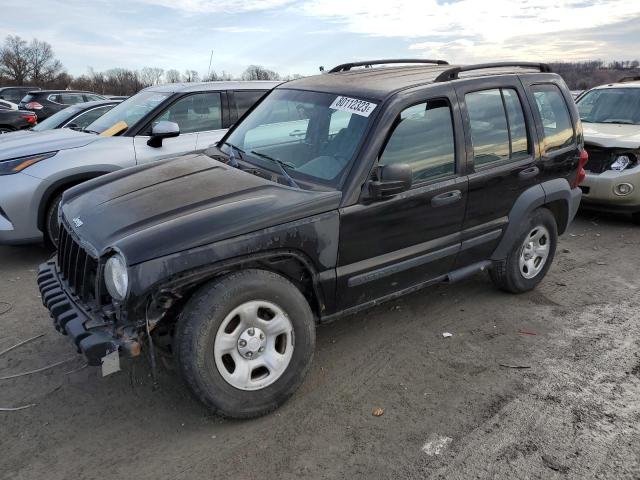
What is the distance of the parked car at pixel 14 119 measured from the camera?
14.0 meters

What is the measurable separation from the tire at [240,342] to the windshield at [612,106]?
694 centimetres

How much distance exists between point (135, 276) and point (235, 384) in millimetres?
826

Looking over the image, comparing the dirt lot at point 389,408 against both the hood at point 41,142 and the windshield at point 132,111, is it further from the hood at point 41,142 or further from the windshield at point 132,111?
the windshield at point 132,111

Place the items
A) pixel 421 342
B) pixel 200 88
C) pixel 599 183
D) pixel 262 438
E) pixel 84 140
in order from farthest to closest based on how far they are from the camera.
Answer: pixel 599 183
pixel 200 88
pixel 84 140
pixel 421 342
pixel 262 438

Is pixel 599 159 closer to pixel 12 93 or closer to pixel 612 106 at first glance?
pixel 612 106

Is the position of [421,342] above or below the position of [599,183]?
below

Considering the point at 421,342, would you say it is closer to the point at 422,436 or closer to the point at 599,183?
the point at 422,436

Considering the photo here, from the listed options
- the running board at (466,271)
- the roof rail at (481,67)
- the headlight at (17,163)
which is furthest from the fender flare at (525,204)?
the headlight at (17,163)

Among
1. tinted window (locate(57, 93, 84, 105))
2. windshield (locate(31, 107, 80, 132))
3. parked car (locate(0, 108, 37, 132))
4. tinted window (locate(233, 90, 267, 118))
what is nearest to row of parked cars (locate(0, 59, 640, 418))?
tinted window (locate(233, 90, 267, 118))

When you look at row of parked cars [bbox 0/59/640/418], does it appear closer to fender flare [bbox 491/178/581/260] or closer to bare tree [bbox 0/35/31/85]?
fender flare [bbox 491/178/581/260]

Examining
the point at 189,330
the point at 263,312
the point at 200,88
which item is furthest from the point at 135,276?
the point at 200,88

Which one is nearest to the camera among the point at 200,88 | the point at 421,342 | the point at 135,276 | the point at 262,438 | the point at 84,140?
the point at 135,276

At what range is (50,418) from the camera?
9.83 feet

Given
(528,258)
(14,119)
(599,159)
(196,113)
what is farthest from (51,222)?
(14,119)
